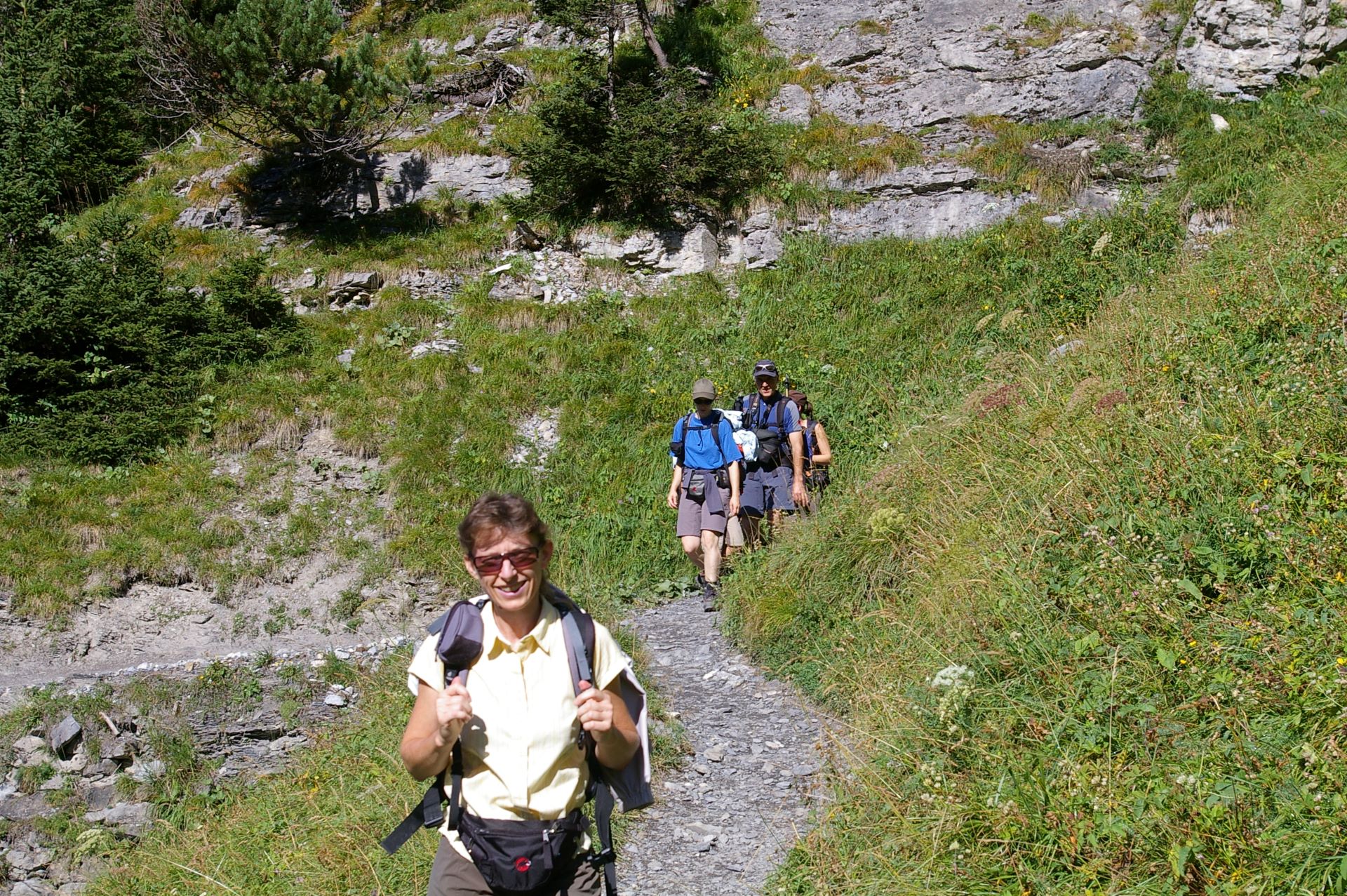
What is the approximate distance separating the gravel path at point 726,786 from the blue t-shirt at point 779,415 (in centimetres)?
204

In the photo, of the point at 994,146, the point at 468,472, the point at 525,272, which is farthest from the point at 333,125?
the point at 994,146

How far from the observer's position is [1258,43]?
13320 mm

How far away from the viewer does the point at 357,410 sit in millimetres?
11711

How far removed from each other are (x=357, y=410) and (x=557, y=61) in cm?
985

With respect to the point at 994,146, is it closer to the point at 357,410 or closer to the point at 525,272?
the point at 525,272

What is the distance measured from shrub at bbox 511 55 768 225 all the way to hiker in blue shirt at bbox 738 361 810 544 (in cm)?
694

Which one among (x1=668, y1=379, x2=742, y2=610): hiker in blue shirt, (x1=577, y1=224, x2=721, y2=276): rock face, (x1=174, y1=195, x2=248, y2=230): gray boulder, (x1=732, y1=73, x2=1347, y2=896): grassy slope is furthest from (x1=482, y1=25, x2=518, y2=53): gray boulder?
(x1=732, y1=73, x2=1347, y2=896): grassy slope

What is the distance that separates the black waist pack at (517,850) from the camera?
2330mm

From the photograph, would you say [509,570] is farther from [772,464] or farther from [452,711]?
[772,464]

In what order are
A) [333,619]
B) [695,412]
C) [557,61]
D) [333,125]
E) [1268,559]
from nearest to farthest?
1. [1268,559]
2. [695,412]
3. [333,619]
4. [333,125]
5. [557,61]

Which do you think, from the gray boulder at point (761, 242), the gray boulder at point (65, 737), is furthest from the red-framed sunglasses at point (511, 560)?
the gray boulder at point (761, 242)

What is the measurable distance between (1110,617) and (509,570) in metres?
2.87

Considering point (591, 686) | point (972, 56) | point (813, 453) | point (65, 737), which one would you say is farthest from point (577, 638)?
point (972, 56)

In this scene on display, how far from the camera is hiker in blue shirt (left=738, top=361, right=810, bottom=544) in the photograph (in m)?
7.76
